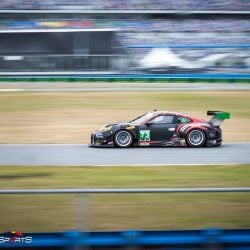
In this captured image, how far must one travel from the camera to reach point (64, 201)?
213 inches

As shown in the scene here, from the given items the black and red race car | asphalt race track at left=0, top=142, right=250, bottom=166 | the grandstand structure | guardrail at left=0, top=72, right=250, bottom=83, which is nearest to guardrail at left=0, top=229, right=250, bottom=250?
asphalt race track at left=0, top=142, right=250, bottom=166

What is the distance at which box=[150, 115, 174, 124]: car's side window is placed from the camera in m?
14.6

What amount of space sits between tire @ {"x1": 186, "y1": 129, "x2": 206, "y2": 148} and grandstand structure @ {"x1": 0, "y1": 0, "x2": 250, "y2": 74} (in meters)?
27.7

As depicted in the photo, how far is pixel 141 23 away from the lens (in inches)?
1847

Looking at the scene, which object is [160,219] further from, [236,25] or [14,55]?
[236,25]

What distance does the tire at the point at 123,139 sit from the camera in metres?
14.6

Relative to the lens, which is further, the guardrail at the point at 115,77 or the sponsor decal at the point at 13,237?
the guardrail at the point at 115,77

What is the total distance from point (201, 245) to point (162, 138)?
28.7ft

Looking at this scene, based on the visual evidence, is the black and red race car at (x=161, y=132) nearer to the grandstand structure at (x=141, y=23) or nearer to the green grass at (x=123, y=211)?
the green grass at (x=123, y=211)

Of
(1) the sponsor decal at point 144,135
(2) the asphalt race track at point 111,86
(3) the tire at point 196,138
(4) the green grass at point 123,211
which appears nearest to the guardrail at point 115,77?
(2) the asphalt race track at point 111,86

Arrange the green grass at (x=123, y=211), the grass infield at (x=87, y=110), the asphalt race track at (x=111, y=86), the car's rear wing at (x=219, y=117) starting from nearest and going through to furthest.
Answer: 1. the green grass at (x=123, y=211)
2. the car's rear wing at (x=219, y=117)
3. the grass infield at (x=87, y=110)
4. the asphalt race track at (x=111, y=86)

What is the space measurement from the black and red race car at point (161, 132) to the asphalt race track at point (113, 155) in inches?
10.8

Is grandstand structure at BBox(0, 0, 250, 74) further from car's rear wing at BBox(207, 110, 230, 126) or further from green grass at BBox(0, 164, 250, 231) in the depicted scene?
green grass at BBox(0, 164, 250, 231)

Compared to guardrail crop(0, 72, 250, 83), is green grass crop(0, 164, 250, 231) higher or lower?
lower
